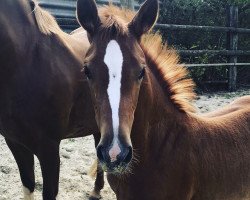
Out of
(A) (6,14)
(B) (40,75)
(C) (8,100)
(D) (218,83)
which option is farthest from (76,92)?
(D) (218,83)

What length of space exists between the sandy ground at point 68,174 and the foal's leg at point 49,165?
68 centimetres

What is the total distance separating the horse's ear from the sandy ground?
2094 mm

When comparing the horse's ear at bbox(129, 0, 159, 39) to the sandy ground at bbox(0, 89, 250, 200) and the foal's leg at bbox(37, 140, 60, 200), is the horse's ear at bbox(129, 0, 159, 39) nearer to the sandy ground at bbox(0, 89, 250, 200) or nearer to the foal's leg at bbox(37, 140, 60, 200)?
the foal's leg at bbox(37, 140, 60, 200)

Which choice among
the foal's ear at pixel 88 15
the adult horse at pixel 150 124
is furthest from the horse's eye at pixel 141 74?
the foal's ear at pixel 88 15

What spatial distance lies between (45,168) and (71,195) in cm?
88

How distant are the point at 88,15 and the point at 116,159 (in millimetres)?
922

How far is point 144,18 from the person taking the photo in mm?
2289

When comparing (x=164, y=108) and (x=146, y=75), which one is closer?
(x=146, y=75)

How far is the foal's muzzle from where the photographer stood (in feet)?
6.07

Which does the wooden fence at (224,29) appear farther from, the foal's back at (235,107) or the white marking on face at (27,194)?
the white marking on face at (27,194)

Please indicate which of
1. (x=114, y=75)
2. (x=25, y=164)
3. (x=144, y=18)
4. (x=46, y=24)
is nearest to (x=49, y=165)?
(x=25, y=164)

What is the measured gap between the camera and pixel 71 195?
3.79 meters

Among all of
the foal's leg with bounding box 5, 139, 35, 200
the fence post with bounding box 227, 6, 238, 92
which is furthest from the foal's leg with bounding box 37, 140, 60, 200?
→ the fence post with bounding box 227, 6, 238, 92

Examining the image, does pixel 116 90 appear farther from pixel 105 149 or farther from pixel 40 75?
pixel 40 75
